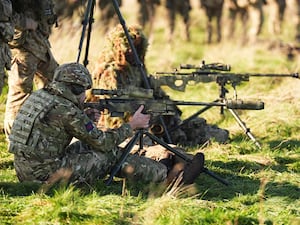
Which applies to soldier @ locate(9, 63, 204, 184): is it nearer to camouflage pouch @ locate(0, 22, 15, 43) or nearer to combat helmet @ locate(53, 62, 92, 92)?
combat helmet @ locate(53, 62, 92, 92)

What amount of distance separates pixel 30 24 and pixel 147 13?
39.8ft

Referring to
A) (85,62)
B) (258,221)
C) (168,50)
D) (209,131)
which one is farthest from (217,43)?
Result: (258,221)

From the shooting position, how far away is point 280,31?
19.4 m

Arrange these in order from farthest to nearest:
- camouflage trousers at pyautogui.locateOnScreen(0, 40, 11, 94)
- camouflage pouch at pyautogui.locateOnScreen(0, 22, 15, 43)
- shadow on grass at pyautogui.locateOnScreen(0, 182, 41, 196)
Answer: camouflage trousers at pyautogui.locateOnScreen(0, 40, 11, 94) < camouflage pouch at pyautogui.locateOnScreen(0, 22, 15, 43) < shadow on grass at pyautogui.locateOnScreen(0, 182, 41, 196)

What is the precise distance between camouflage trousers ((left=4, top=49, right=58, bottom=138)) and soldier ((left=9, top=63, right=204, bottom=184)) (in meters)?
1.41

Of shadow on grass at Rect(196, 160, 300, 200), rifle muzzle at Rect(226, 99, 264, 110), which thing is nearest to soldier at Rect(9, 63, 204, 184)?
shadow on grass at Rect(196, 160, 300, 200)

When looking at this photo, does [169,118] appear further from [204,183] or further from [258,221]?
[258,221]

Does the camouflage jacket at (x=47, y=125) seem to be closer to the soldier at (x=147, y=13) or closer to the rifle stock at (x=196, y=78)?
the rifle stock at (x=196, y=78)

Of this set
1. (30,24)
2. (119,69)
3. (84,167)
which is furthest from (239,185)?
(30,24)

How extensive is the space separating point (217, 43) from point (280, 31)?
128 inches

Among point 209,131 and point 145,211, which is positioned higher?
point 209,131

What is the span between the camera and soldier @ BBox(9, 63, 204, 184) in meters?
5.03

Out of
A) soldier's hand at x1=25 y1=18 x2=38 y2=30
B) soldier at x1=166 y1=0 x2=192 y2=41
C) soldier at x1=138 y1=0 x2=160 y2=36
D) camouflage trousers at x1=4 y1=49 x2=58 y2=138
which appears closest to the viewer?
soldier's hand at x1=25 y1=18 x2=38 y2=30

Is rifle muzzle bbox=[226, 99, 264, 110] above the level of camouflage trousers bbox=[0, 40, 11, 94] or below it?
below
